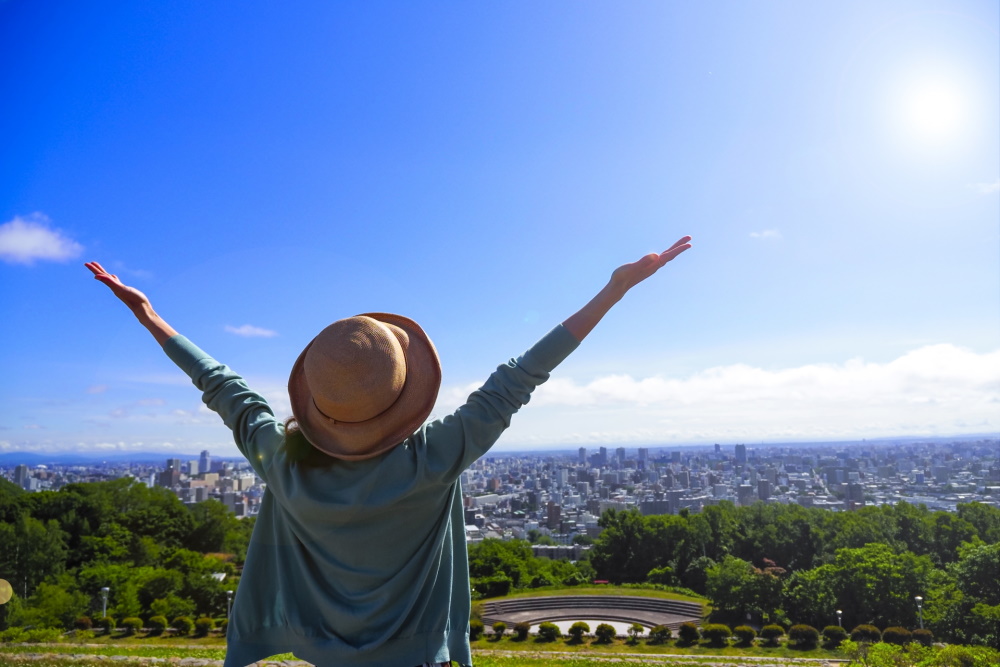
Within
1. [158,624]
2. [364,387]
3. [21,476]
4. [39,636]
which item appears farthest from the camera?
[21,476]

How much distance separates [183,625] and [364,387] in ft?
61.9

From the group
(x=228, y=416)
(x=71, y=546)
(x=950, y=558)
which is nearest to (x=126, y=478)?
(x=71, y=546)

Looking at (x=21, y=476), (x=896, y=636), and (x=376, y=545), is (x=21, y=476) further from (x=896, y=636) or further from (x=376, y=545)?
(x=896, y=636)

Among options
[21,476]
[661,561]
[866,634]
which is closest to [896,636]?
[866,634]

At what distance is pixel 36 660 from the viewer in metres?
7.72

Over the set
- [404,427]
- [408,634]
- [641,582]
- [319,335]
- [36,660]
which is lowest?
[641,582]

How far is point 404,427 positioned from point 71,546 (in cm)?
2503

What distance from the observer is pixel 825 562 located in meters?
20.2

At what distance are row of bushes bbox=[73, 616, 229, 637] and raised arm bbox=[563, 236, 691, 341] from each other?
18515 mm

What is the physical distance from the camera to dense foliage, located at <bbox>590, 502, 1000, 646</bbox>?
53.7 feet

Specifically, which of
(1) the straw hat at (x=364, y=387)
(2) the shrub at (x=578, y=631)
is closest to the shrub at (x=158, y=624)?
(2) the shrub at (x=578, y=631)

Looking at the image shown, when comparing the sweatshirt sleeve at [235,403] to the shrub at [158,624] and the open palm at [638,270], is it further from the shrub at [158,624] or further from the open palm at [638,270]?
the shrub at [158,624]

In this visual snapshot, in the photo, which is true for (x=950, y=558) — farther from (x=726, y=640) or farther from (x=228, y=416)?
(x=228, y=416)

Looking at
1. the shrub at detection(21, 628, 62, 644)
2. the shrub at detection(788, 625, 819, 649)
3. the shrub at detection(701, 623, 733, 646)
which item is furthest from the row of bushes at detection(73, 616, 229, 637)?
the shrub at detection(788, 625, 819, 649)
